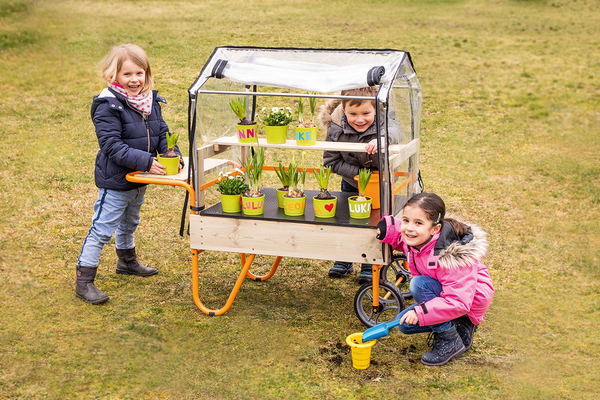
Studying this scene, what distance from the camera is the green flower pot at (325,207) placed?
148 inches

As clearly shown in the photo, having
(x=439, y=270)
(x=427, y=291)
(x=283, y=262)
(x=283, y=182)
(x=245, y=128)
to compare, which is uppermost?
(x=245, y=128)

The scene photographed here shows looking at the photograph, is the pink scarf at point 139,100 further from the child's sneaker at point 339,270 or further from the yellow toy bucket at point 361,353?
the yellow toy bucket at point 361,353

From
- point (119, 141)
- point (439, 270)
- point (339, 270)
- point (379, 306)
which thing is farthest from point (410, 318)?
point (119, 141)

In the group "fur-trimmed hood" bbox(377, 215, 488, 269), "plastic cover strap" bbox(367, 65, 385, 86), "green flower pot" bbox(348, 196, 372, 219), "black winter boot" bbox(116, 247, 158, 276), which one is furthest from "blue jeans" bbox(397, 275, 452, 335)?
"black winter boot" bbox(116, 247, 158, 276)

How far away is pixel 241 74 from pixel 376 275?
1.51 metres

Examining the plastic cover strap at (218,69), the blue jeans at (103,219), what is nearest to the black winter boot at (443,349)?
the plastic cover strap at (218,69)

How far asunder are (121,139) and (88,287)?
1.06 metres

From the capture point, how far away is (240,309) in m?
4.24

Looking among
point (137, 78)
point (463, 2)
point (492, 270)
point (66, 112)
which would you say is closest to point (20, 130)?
point (66, 112)

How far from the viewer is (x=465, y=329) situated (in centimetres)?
365

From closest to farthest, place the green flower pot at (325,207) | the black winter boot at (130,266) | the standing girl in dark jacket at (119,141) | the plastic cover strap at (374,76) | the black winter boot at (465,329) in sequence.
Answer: the plastic cover strap at (374,76) < the black winter boot at (465,329) < the green flower pot at (325,207) < the standing girl in dark jacket at (119,141) < the black winter boot at (130,266)

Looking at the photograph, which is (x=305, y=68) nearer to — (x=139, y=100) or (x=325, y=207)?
(x=325, y=207)

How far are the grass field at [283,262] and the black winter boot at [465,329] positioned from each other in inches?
3.6

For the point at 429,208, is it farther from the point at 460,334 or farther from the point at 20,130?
the point at 20,130
